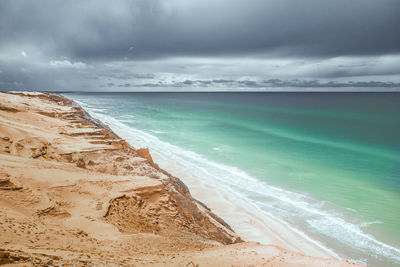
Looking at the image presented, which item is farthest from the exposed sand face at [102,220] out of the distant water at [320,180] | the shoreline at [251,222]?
the distant water at [320,180]

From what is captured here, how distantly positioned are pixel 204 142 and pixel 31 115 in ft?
70.7

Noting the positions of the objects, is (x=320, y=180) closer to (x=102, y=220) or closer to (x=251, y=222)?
(x=251, y=222)

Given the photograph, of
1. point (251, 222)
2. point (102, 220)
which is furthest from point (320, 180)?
point (102, 220)

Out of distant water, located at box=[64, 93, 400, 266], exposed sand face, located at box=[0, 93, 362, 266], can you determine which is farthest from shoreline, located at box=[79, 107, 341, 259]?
exposed sand face, located at box=[0, 93, 362, 266]

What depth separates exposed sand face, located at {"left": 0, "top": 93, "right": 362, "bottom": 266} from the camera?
4836mm

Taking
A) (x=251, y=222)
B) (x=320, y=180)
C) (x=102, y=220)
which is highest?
(x=102, y=220)

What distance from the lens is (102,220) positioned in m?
6.52

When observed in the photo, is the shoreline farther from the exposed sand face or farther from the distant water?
the exposed sand face

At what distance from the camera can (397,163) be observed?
28391mm

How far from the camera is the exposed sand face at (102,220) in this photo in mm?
4836

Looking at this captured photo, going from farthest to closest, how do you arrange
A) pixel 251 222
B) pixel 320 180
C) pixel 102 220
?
1. pixel 320 180
2. pixel 251 222
3. pixel 102 220

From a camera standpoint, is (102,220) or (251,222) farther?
(251,222)

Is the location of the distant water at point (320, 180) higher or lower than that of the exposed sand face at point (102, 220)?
lower

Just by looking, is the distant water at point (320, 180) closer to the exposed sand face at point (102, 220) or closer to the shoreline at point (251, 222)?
the shoreline at point (251, 222)
